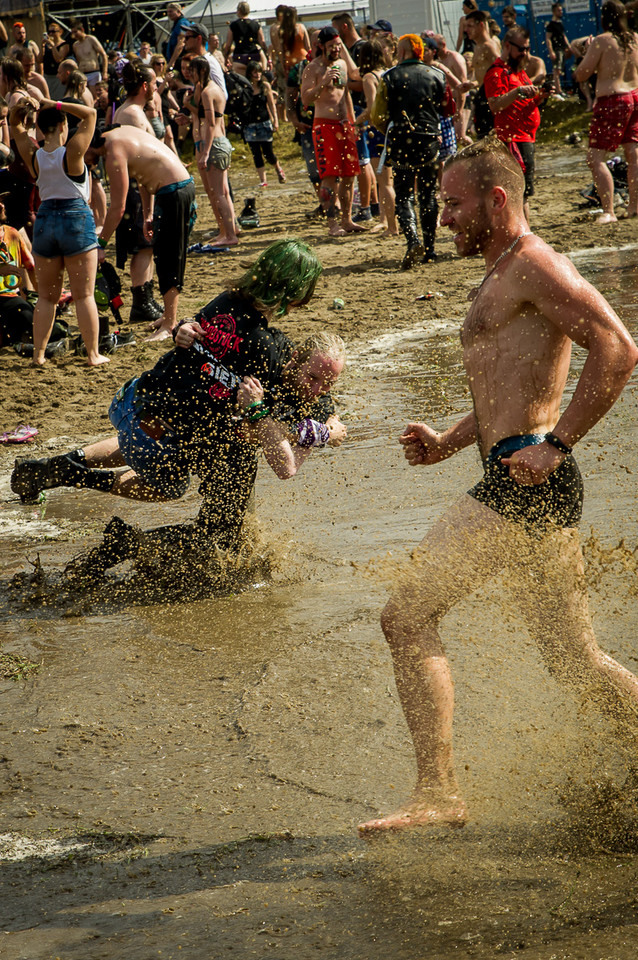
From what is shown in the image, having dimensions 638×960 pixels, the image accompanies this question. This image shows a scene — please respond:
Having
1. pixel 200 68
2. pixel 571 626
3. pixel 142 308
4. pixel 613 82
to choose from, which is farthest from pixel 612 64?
pixel 571 626

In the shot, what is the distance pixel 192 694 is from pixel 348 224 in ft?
30.8

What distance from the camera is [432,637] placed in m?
2.75

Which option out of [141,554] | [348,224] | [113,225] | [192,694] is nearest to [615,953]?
[192,694]

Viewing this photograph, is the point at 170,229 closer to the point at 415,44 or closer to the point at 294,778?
the point at 415,44

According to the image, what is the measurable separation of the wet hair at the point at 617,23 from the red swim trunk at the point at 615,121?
1.63ft

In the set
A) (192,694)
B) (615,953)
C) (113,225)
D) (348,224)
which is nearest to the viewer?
(615,953)

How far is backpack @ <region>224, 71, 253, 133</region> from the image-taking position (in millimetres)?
13984

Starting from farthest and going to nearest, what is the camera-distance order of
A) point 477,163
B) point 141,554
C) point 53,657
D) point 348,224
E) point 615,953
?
point 348,224
point 141,554
point 53,657
point 477,163
point 615,953

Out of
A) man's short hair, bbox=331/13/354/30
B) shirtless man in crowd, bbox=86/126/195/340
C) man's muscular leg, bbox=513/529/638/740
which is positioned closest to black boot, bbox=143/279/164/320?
shirtless man in crowd, bbox=86/126/195/340

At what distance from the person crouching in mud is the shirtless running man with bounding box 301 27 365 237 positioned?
7525 mm

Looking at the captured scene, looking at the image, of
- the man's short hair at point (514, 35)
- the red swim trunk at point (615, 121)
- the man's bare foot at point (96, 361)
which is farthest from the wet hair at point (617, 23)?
the man's bare foot at point (96, 361)

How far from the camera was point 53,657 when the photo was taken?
13.2ft

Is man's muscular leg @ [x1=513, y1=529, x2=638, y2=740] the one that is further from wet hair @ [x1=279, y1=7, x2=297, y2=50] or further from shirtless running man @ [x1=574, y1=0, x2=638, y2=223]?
wet hair @ [x1=279, y1=7, x2=297, y2=50]

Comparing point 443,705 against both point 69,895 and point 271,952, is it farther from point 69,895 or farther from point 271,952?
point 69,895
